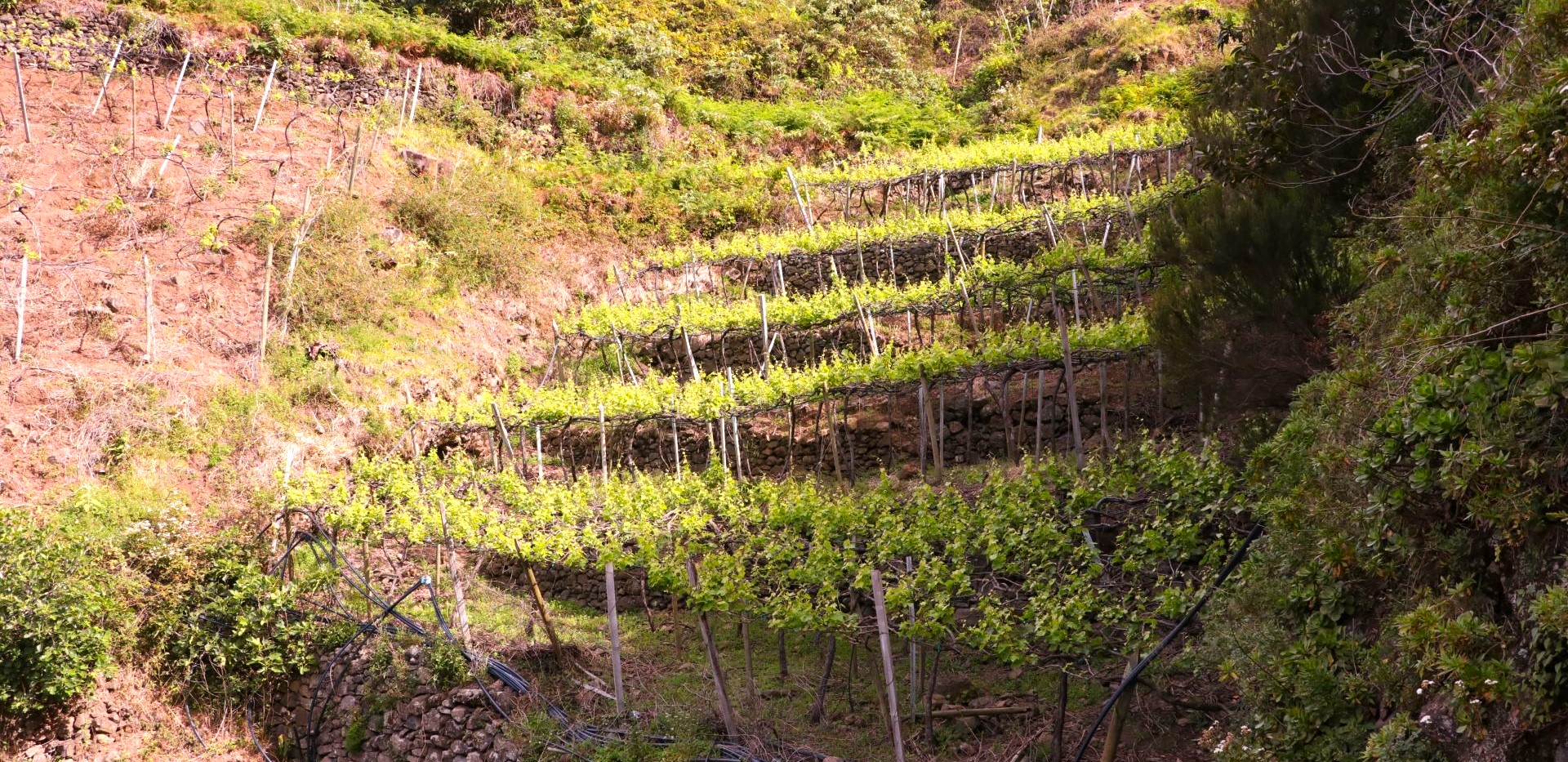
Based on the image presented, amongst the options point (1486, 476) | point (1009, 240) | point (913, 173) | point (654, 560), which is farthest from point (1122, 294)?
point (1486, 476)

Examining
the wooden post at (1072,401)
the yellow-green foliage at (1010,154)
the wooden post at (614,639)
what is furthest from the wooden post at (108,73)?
the wooden post at (1072,401)

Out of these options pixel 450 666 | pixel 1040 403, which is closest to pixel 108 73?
pixel 450 666

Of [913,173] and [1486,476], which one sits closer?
[1486,476]

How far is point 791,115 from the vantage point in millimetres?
25156

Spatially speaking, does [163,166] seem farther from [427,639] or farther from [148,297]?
[427,639]

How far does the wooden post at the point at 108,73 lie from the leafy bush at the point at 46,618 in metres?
9.58

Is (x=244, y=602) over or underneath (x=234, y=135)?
underneath

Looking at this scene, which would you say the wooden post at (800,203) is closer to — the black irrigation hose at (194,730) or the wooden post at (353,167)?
the wooden post at (353,167)

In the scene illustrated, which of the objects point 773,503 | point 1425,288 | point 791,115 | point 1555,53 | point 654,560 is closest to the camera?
point 1555,53

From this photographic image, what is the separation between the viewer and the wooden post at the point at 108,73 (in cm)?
1759

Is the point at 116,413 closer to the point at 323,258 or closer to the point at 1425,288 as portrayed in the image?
the point at 323,258

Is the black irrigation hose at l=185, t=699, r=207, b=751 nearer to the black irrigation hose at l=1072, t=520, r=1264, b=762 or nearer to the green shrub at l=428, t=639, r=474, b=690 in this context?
the green shrub at l=428, t=639, r=474, b=690

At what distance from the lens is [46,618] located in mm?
10094

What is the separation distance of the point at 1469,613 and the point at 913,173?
1644cm
